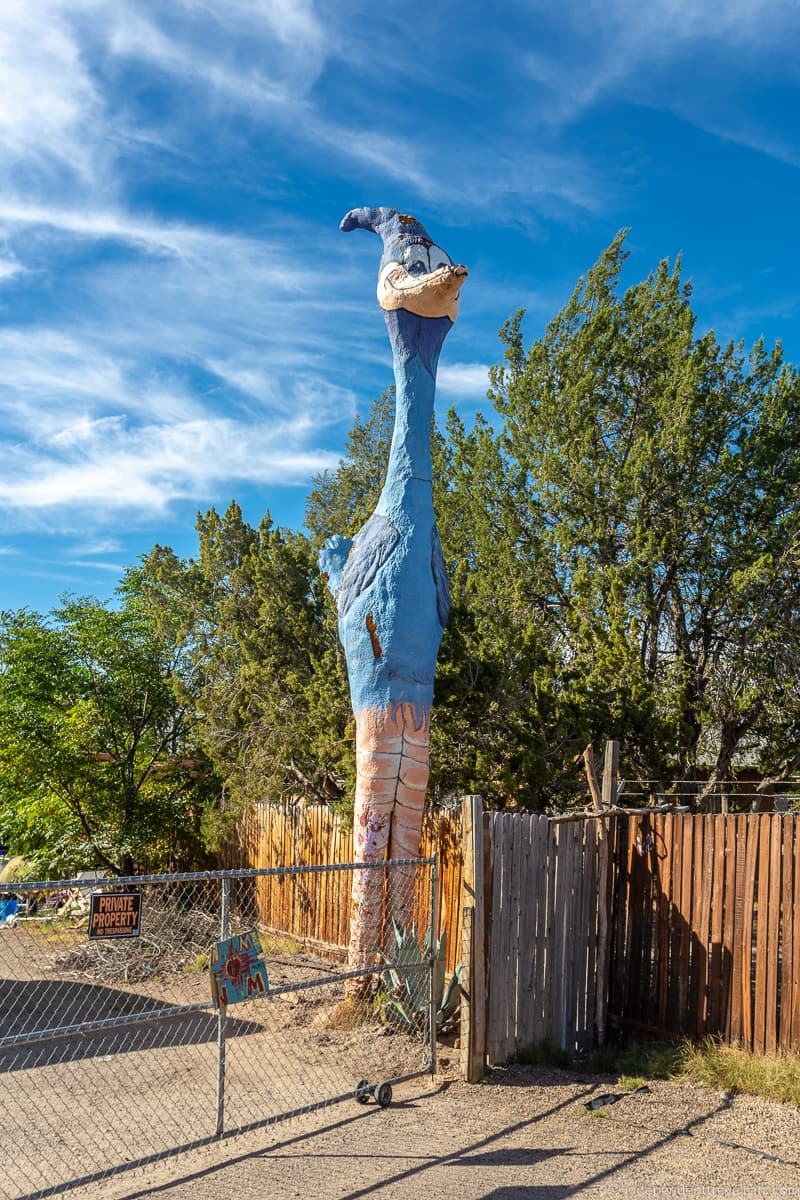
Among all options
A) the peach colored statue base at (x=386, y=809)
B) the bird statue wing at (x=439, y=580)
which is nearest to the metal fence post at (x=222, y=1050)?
the peach colored statue base at (x=386, y=809)

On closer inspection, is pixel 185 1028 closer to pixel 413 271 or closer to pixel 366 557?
pixel 366 557

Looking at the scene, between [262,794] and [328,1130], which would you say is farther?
[262,794]

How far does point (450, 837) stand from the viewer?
11.3 m

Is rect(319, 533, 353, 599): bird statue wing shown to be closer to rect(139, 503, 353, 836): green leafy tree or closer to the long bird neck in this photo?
the long bird neck

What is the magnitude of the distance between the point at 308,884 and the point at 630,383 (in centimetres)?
1140

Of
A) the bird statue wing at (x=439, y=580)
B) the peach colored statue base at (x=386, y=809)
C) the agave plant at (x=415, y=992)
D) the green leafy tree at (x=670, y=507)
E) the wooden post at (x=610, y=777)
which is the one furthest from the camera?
the green leafy tree at (x=670, y=507)

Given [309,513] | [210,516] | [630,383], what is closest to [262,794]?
[210,516]

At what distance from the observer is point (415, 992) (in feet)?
28.6

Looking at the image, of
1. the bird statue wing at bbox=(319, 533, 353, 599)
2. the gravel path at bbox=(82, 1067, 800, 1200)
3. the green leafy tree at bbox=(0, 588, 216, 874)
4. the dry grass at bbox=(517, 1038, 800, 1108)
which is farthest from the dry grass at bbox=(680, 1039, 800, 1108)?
the green leafy tree at bbox=(0, 588, 216, 874)

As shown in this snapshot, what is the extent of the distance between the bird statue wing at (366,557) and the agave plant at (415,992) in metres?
3.23

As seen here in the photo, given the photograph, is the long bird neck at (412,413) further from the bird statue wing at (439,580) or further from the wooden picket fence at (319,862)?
the wooden picket fence at (319,862)

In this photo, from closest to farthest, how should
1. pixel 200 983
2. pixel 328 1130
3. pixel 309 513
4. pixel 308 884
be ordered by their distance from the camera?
1. pixel 328 1130
2. pixel 200 983
3. pixel 308 884
4. pixel 309 513

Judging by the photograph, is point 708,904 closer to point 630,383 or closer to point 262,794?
point 262,794

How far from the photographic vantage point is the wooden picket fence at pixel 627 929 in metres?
7.49
